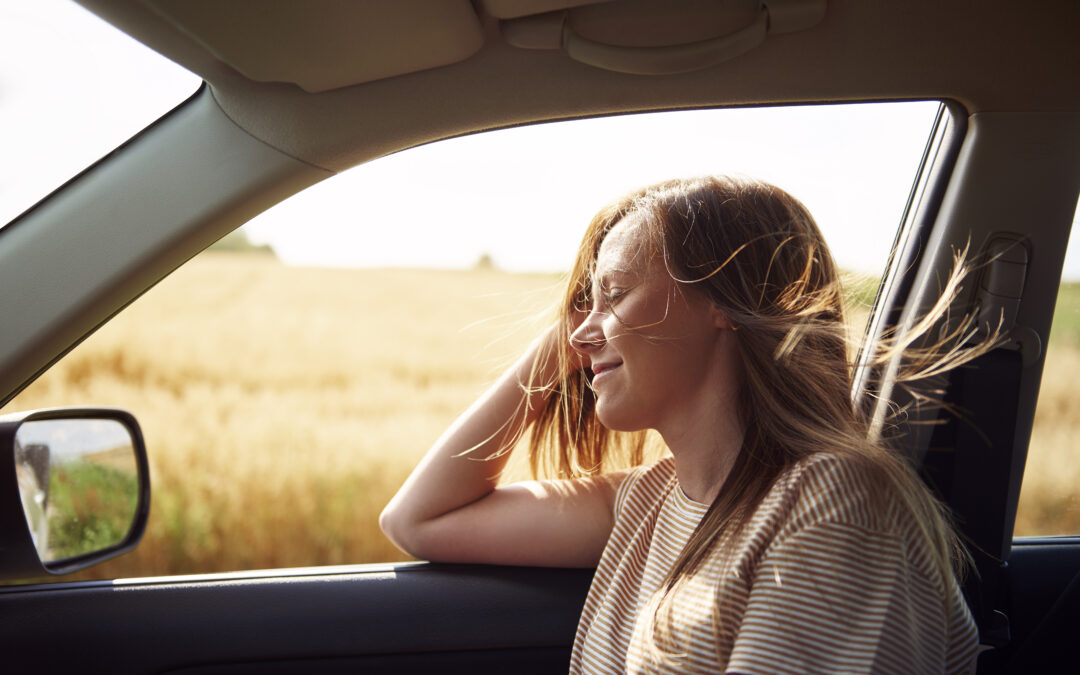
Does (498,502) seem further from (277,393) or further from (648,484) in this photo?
(277,393)

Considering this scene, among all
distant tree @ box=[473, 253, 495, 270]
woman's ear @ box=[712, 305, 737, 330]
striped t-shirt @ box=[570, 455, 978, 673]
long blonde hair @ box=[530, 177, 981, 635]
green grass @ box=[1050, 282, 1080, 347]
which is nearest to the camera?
striped t-shirt @ box=[570, 455, 978, 673]

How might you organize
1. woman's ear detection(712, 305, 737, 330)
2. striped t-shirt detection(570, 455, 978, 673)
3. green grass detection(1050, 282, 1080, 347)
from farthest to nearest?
1. green grass detection(1050, 282, 1080, 347)
2. woman's ear detection(712, 305, 737, 330)
3. striped t-shirt detection(570, 455, 978, 673)

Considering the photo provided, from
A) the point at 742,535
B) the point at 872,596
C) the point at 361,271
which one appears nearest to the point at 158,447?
the point at 361,271

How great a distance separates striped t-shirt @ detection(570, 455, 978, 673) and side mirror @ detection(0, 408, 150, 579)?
105 centimetres

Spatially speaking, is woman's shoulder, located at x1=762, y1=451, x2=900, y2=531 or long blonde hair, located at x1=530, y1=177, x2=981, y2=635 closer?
woman's shoulder, located at x1=762, y1=451, x2=900, y2=531

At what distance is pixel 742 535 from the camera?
4.57 feet

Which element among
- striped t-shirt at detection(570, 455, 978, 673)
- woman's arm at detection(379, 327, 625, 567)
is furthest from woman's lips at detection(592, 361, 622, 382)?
striped t-shirt at detection(570, 455, 978, 673)

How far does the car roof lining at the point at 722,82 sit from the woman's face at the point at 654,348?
1.19ft

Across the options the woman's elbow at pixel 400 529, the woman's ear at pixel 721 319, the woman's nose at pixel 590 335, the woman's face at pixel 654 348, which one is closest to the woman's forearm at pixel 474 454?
the woman's elbow at pixel 400 529

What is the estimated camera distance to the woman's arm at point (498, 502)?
1914 mm

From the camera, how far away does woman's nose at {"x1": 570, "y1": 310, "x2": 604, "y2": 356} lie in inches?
66.7

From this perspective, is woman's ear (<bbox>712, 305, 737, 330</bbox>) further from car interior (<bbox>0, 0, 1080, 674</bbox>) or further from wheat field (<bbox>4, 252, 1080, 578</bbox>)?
wheat field (<bbox>4, 252, 1080, 578</bbox>)

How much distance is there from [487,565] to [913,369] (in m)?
1.05

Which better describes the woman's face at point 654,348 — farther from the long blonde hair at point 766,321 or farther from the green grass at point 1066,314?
the green grass at point 1066,314
